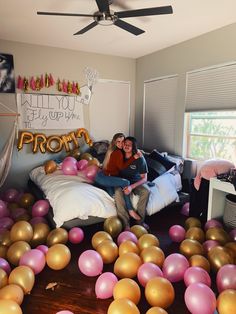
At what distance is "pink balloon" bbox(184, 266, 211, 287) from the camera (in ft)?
5.69

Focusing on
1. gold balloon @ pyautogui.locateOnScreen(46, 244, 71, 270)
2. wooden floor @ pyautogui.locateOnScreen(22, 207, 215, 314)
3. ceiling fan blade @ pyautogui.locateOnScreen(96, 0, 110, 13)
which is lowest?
wooden floor @ pyautogui.locateOnScreen(22, 207, 215, 314)

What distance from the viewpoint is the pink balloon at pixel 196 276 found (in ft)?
5.69

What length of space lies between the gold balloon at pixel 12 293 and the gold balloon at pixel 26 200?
162 cm

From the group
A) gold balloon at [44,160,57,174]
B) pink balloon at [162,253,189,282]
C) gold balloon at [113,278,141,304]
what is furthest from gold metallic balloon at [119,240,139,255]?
gold balloon at [44,160,57,174]

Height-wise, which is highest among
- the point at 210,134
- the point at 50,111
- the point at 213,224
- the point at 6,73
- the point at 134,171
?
the point at 6,73

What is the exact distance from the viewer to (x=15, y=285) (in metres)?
1.68

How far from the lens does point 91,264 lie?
1941 mm

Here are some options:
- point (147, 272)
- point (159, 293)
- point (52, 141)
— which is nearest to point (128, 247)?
point (147, 272)

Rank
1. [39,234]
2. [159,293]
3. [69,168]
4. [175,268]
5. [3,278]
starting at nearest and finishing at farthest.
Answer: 1. [159,293]
2. [3,278]
3. [175,268]
4. [39,234]
5. [69,168]

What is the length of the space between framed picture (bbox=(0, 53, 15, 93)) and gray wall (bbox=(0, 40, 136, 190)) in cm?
7

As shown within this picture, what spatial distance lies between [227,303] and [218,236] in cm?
87

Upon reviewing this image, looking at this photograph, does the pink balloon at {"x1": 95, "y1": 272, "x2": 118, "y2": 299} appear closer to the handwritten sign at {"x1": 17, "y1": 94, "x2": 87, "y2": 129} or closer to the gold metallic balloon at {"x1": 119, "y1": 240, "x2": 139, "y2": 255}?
the gold metallic balloon at {"x1": 119, "y1": 240, "x2": 139, "y2": 255}

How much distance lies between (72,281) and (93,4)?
8.33 feet

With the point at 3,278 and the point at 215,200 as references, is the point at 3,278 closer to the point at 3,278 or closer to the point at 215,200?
the point at 3,278
